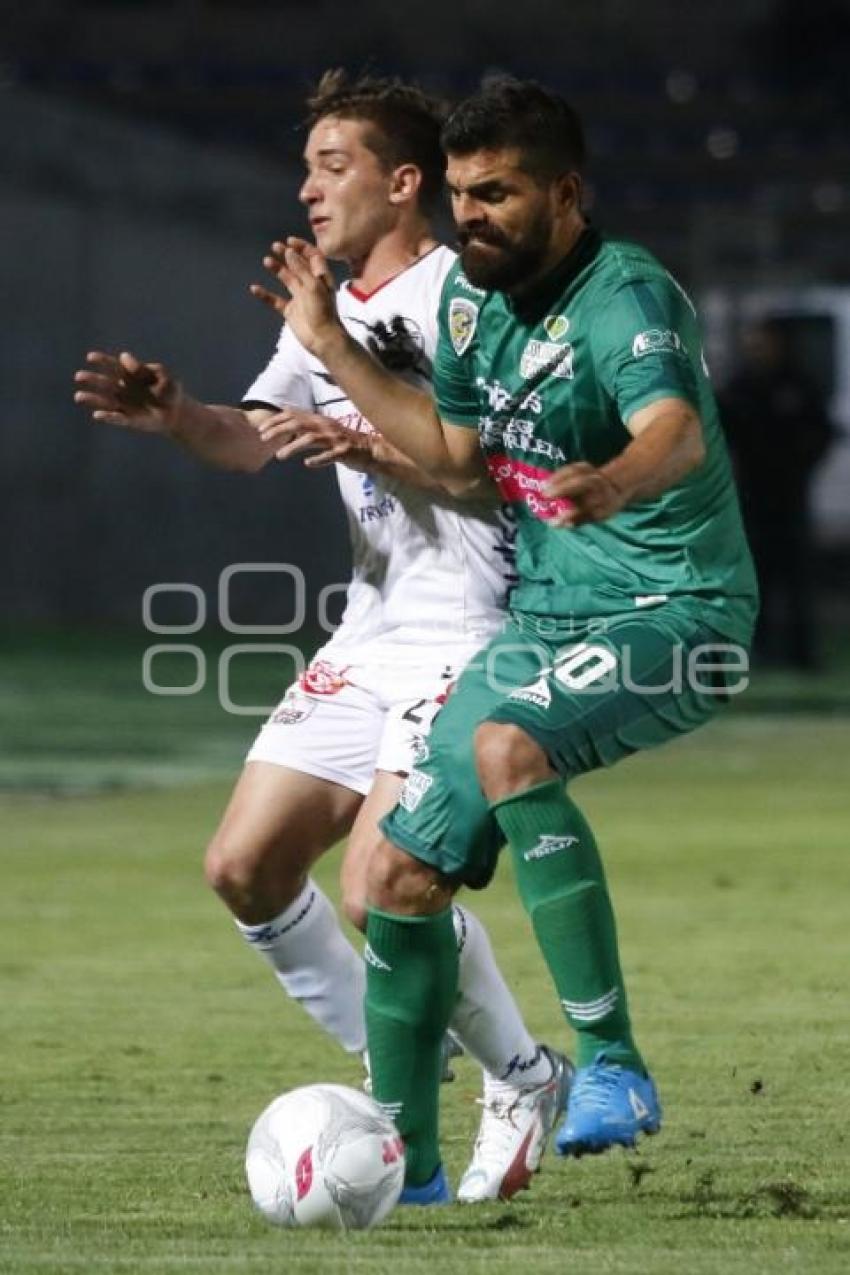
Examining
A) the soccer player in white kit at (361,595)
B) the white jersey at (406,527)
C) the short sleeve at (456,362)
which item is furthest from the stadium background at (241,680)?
the short sleeve at (456,362)

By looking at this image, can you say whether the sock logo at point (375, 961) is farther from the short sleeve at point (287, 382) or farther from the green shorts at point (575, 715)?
the short sleeve at point (287, 382)

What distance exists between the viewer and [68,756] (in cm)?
1641

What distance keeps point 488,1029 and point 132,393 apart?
1.63m

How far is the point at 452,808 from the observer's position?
5641 mm

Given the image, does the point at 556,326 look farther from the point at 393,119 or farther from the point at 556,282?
the point at 393,119

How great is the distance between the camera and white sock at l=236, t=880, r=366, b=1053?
661cm

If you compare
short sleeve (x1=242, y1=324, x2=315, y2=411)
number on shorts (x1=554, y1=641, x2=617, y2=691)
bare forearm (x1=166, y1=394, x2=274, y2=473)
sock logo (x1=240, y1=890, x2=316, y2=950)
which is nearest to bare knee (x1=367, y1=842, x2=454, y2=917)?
number on shorts (x1=554, y1=641, x2=617, y2=691)

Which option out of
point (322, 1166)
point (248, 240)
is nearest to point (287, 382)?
point (322, 1166)

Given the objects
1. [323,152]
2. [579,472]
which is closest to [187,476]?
[323,152]

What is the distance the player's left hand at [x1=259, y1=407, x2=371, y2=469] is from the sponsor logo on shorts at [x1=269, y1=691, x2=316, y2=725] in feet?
1.89

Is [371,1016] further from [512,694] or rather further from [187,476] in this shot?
[187,476]

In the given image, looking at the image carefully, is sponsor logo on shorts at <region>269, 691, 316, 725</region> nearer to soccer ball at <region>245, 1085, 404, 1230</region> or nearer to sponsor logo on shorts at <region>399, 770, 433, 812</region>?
sponsor logo on shorts at <region>399, 770, 433, 812</region>

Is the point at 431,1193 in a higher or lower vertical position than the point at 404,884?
lower

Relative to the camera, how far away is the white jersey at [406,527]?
22.1 feet
